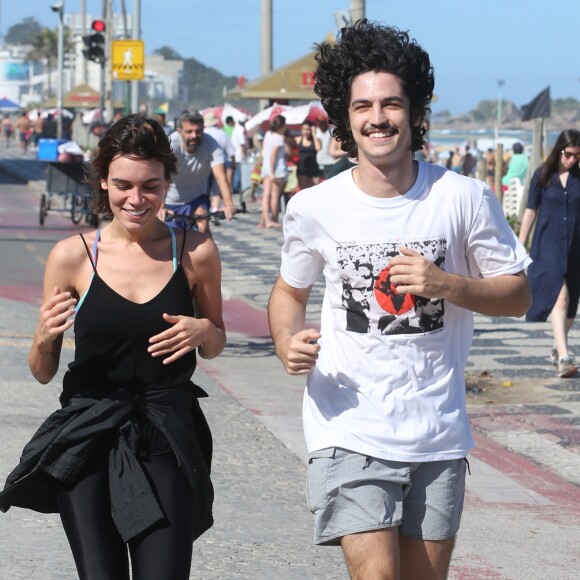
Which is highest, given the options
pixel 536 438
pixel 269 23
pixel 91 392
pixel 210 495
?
pixel 269 23

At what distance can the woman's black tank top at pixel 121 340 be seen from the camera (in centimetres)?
393

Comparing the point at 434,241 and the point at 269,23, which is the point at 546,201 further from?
the point at 269,23

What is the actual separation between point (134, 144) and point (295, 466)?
3608 millimetres

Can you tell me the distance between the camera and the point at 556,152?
34.6 feet

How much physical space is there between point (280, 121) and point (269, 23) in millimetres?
8356

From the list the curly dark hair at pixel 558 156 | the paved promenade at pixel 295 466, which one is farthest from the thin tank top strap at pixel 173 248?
the curly dark hair at pixel 558 156

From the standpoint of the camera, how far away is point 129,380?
395 centimetres

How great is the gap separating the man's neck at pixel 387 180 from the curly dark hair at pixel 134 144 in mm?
612

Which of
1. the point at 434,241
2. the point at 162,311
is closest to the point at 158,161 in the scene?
the point at 162,311

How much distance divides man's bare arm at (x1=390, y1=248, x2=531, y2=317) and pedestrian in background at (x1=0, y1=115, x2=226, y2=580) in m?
0.65

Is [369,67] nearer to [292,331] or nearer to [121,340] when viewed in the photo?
[292,331]

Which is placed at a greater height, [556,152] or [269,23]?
[269,23]

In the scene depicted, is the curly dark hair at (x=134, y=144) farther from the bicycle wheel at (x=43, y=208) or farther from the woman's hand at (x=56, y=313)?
the bicycle wheel at (x=43, y=208)

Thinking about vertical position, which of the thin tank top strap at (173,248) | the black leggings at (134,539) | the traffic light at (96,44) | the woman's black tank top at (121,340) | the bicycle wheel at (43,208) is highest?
the traffic light at (96,44)
